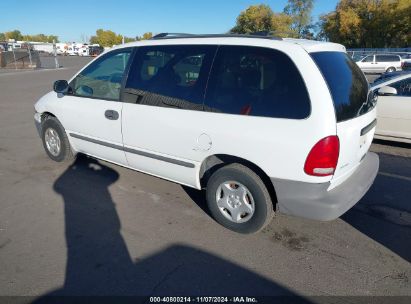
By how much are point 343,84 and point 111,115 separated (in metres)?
2.53

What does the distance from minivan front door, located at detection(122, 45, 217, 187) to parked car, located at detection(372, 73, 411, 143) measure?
13.8 feet

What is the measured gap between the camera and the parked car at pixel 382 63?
2570 cm

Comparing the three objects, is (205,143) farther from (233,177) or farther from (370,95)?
(370,95)

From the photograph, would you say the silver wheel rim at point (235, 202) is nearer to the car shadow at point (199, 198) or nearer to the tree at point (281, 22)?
the car shadow at point (199, 198)

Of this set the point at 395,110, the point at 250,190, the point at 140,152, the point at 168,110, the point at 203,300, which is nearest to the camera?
the point at 203,300

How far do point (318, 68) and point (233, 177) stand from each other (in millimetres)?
1220

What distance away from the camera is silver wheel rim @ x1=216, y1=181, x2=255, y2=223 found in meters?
3.29

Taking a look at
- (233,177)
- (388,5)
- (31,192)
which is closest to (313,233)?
(233,177)

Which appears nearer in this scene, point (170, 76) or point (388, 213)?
point (170, 76)

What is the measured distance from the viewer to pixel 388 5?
47.2 metres

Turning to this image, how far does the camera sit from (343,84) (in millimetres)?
3092

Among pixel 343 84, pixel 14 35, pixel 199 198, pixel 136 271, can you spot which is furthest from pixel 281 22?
pixel 14 35

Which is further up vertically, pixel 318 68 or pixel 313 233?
pixel 318 68

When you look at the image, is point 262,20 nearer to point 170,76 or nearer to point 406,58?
point 406,58
